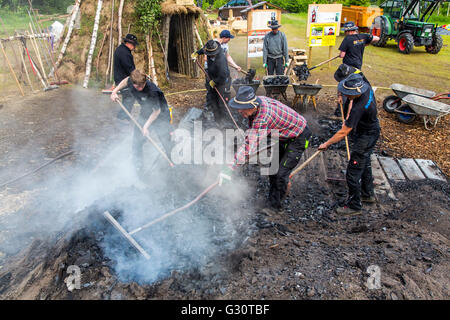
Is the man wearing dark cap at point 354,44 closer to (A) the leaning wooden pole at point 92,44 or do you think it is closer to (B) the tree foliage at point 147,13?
(B) the tree foliage at point 147,13

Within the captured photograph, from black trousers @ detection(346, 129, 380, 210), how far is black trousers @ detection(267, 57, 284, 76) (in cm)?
521

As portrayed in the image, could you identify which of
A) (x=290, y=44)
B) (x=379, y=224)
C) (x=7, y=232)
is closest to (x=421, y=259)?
(x=379, y=224)

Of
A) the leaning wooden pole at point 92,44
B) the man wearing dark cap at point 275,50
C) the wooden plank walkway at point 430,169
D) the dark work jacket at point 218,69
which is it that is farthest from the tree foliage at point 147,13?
the wooden plank walkway at point 430,169

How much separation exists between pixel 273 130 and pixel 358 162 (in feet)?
4.75

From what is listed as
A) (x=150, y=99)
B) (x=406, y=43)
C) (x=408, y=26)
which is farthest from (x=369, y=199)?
→ (x=408, y=26)

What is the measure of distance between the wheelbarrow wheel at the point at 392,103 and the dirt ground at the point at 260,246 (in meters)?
2.12

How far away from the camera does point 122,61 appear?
6160 mm

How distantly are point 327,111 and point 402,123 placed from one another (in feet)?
6.06

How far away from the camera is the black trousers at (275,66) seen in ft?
29.6

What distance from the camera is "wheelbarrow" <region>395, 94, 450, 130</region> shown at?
6.77 m

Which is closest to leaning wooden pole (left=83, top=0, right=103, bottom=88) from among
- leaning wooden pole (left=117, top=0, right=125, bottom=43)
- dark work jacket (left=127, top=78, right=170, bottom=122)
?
leaning wooden pole (left=117, top=0, right=125, bottom=43)

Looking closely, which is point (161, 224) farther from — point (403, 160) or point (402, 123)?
point (402, 123)

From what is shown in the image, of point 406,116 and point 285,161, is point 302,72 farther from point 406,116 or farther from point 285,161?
point 285,161

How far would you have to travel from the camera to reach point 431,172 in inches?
219
